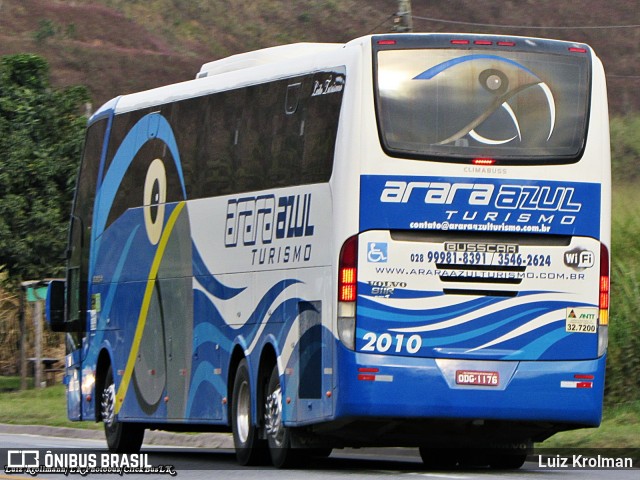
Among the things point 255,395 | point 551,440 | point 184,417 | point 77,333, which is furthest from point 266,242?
point 77,333

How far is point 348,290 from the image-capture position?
607 inches

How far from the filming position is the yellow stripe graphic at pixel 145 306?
776 inches

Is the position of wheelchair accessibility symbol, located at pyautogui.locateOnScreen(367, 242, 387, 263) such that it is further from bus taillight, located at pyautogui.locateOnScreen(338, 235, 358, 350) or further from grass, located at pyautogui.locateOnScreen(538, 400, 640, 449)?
grass, located at pyautogui.locateOnScreen(538, 400, 640, 449)

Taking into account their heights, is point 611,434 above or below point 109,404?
below

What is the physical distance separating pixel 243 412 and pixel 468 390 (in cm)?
321

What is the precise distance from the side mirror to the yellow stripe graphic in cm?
251

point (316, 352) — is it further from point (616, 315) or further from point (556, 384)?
point (616, 315)

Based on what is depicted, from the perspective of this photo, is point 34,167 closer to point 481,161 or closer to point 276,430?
point 276,430

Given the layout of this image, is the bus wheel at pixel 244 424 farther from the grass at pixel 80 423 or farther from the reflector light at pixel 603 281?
the reflector light at pixel 603 281

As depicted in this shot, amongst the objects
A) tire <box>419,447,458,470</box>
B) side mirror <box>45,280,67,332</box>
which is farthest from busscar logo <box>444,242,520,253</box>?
side mirror <box>45,280,67,332</box>

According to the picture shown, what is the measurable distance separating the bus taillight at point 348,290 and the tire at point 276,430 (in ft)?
5.23

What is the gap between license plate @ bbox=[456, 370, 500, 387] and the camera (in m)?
15.5

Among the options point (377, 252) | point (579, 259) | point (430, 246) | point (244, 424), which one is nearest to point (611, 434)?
point (579, 259)

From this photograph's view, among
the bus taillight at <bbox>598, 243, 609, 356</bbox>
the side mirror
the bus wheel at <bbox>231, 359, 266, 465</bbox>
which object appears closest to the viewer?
the bus taillight at <bbox>598, 243, 609, 356</bbox>
